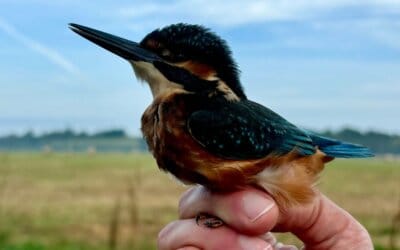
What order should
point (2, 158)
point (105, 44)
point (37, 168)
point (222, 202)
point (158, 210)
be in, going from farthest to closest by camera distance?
point (37, 168), point (2, 158), point (158, 210), point (105, 44), point (222, 202)

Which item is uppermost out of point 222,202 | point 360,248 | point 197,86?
point 197,86

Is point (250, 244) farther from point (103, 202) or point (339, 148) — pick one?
point (103, 202)

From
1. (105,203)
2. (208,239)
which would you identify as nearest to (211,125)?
(208,239)

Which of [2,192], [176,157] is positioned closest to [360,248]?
[176,157]

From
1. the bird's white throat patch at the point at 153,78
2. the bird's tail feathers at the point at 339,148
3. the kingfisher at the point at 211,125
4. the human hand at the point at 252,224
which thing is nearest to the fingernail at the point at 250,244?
the human hand at the point at 252,224

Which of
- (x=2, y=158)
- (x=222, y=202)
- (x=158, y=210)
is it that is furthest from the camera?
(x=2, y=158)

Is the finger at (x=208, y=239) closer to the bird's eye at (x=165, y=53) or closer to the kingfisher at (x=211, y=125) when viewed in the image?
the kingfisher at (x=211, y=125)

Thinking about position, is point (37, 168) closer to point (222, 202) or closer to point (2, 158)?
point (2, 158)
